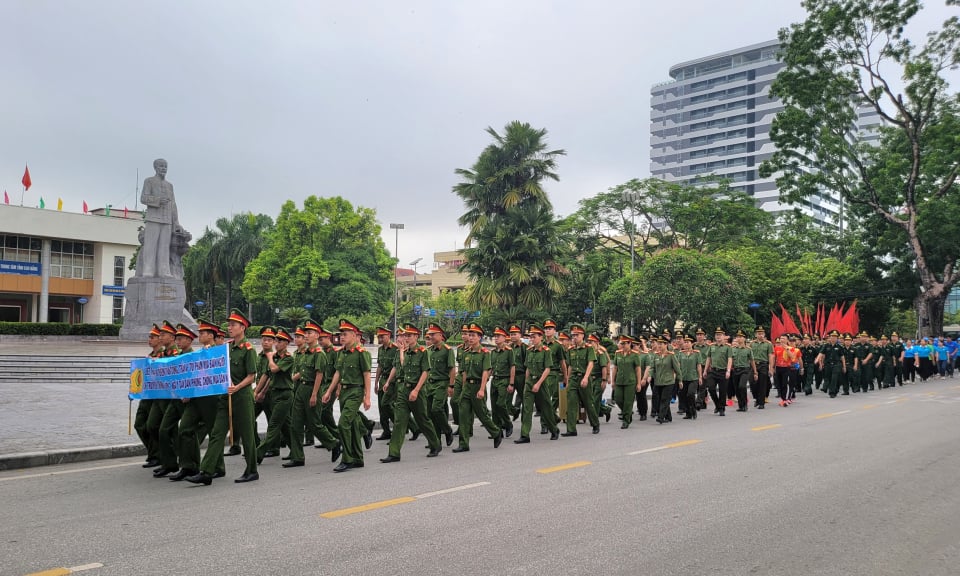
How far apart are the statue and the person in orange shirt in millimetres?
21517

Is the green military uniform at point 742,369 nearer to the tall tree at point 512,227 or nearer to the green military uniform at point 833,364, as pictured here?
the green military uniform at point 833,364

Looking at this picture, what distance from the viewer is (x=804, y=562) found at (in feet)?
16.8

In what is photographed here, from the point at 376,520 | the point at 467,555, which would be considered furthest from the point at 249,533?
the point at 467,555

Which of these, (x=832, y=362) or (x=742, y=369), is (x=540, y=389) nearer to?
(x=742, y=369)

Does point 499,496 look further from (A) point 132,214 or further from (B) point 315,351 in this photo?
(A) point 132,214

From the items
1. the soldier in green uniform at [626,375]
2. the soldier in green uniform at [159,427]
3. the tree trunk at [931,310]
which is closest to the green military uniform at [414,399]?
the soldier in green uniform at [159,427]

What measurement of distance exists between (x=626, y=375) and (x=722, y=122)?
125m

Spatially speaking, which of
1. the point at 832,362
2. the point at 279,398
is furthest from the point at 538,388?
the point at 832,362

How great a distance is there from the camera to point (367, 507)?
6.64 meters

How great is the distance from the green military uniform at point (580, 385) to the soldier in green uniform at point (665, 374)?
2.45 meters

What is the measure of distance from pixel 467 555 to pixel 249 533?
5.66ft

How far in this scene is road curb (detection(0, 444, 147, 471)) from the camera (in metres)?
8.72

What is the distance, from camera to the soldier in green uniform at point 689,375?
594 inches

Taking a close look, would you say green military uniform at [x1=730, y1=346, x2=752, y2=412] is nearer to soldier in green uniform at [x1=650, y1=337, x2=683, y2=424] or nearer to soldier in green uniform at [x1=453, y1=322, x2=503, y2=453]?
soldier in green uniform at [x1=650, y1=337, x2=683, y2=424]
